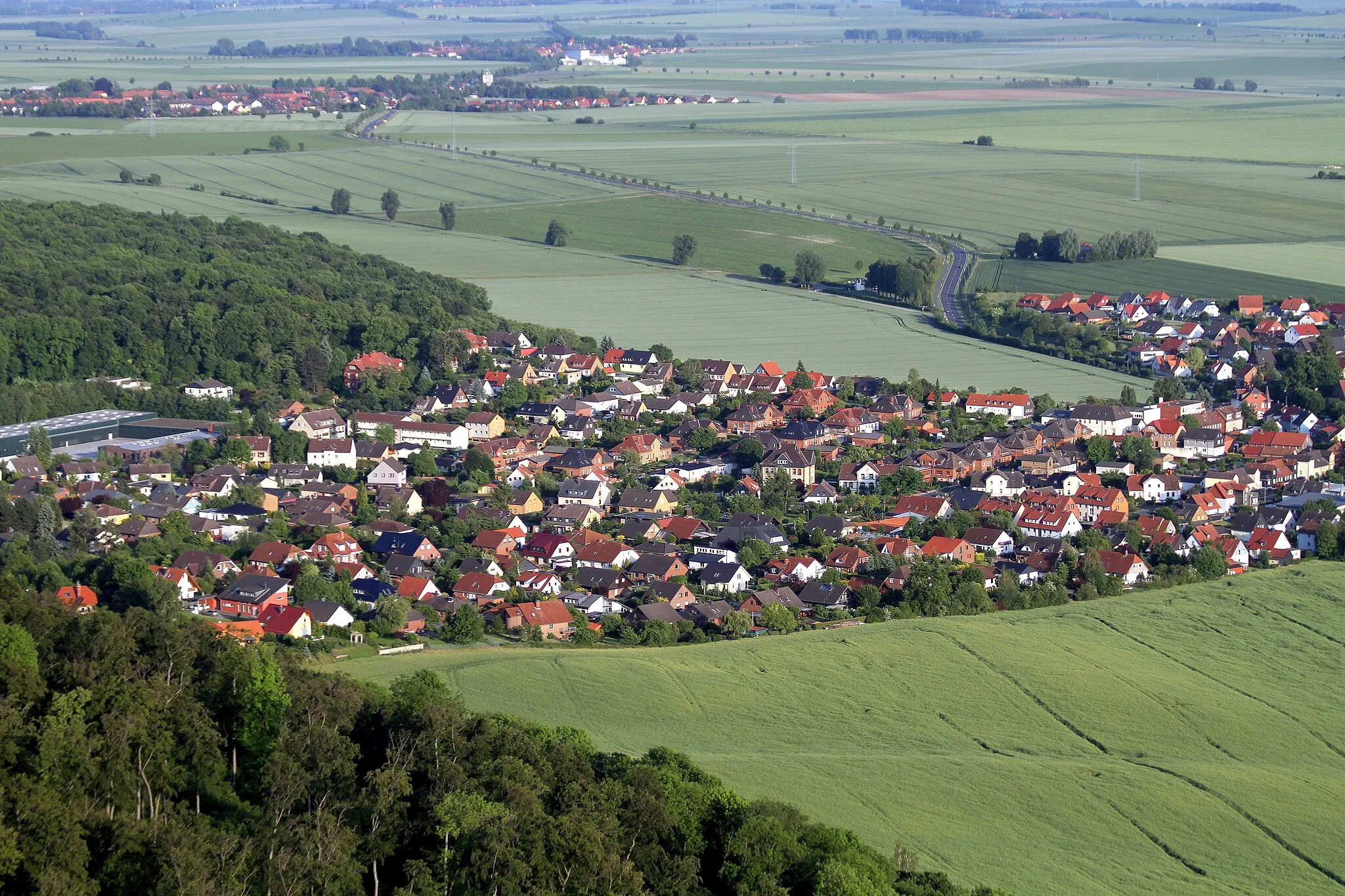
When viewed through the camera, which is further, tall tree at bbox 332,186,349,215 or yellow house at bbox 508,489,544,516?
tall tree at bbox 332,186,349,215

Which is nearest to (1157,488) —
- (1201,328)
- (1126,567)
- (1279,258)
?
(1126,567)

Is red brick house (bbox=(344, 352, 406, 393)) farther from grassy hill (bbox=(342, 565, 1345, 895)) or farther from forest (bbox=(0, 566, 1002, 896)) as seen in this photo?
forest (bbox=(0, 566, 1002, 896))

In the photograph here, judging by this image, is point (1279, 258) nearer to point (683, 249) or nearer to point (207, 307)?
point (683, 249)

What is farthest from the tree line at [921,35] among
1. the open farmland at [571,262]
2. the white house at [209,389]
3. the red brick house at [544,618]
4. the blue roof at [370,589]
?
the red brick house at [544,618]

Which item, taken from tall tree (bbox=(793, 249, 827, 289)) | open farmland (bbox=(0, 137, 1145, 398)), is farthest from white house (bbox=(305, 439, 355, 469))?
tall tree (bbox=(793, 249, 827, 289))

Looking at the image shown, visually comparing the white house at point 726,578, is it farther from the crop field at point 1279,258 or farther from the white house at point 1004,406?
the crop field at point 1279,258
